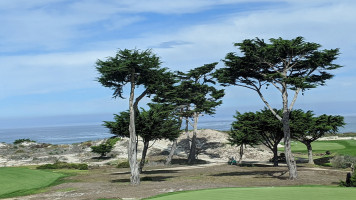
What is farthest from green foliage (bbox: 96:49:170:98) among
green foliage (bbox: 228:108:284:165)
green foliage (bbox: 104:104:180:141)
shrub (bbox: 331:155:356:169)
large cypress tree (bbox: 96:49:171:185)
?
shrub (bbox: 331:155:356:169)

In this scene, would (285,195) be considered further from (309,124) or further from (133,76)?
(309,124)

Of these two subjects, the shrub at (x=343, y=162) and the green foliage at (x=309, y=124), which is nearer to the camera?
the shrub at (x=343, y=162)

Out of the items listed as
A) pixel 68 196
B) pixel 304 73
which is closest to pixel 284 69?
pixel 304 73

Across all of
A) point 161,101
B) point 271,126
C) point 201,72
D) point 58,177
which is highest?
point 201,72

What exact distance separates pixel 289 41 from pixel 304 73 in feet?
15.0

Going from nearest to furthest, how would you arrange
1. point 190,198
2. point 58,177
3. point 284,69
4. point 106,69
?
1. point 190,198
2. point 106,69
3. point 284,69
4. point 58,177

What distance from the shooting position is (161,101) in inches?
2105

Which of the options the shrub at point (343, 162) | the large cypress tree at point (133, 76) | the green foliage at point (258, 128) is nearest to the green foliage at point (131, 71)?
the large cypress tree at point (133, 76)

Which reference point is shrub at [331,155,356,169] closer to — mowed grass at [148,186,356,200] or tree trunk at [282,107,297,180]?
tree trunk at [282,107,297,180]

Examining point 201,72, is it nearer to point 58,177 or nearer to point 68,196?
point 58,177

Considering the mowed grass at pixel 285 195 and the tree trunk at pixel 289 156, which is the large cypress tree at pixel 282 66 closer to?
the tree trunk at pixel 289 156

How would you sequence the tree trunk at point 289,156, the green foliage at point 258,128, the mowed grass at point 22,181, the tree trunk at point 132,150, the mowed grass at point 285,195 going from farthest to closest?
the green foliage at point 258,128 → the tree trunk at point 289,156 → the tree trunk at point 132,150 → the mowed grass at point 22,181 → the mowed grass at point 285,195

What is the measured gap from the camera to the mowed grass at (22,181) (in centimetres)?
2820

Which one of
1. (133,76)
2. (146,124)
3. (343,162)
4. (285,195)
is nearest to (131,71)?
(133,76)
